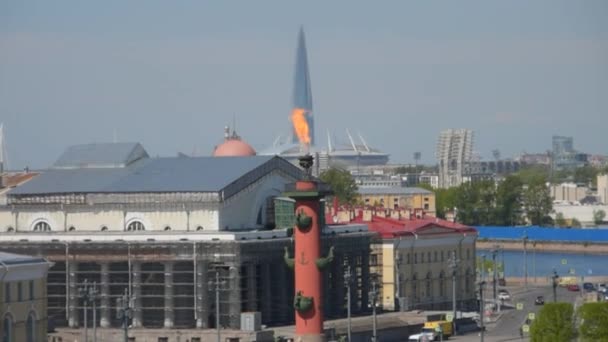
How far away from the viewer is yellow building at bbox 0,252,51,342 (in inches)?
2613

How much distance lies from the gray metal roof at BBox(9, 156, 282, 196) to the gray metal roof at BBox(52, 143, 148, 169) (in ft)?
1.35

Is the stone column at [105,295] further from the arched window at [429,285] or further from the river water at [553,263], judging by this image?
the river water at [553,263]

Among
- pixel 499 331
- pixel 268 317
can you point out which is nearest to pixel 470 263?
pixel 499 331

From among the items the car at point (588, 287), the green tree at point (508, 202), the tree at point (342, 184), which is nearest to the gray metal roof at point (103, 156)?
the car at point (588, 287)

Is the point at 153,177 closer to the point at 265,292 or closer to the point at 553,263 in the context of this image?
the point at 265,292

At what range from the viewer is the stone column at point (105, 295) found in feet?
266

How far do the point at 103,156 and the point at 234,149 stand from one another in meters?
7.58

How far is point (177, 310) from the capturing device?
8012cm

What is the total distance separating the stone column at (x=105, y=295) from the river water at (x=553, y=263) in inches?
2039

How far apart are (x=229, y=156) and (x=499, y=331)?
41.0ft

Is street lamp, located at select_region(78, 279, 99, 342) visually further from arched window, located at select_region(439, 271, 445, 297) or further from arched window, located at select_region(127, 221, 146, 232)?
arched window, located at select_region(439, 271, 445, 297)

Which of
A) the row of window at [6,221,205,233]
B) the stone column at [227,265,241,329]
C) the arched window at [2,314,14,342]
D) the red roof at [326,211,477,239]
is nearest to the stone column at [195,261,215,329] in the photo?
the stone column at [227,265,241,329]

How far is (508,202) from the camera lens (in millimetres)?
195625

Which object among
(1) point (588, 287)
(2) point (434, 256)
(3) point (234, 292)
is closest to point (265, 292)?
(3) point (234, 292)
